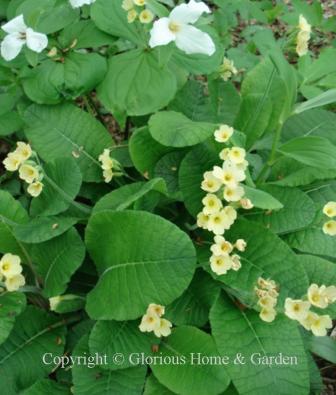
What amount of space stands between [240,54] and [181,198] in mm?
965

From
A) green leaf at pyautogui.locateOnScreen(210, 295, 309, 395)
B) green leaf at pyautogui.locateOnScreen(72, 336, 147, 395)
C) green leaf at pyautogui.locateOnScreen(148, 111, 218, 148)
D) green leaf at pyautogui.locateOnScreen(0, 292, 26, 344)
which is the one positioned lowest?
green leaf at pyautogui.locateOnScreen(72, 336, 147, 395)

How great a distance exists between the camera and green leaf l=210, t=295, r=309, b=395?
168 cm

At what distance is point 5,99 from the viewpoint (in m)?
2.15

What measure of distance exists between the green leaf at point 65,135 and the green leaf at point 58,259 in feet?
1.14

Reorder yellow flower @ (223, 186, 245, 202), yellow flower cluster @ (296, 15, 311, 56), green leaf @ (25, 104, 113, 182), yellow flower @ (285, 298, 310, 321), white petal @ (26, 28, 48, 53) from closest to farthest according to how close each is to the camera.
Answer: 1. yellow flower @ (285, 298, 310, 321)
2. yellow flower @ (223, 186, 245, 202)
3. white petal @ (26, 28, 48, 53)
4. yellow flower cluster @ (296, 15, 311, 56)
5. green leaf @ (25, 104, 113, 182)

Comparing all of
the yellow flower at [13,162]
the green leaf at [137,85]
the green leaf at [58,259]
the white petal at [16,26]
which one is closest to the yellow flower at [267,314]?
the green leaf at [58,259]

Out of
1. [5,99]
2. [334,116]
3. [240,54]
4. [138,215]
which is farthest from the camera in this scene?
[240,54]

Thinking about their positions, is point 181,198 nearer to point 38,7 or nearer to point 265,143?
point 265,143

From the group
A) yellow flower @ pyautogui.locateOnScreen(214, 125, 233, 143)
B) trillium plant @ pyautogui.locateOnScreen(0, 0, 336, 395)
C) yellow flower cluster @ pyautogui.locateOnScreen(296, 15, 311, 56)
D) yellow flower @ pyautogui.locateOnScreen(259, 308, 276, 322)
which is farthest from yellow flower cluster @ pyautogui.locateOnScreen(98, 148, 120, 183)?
yellow flower cluster @ pyautogui.locateOnScreen(296, 15, 311, 56)

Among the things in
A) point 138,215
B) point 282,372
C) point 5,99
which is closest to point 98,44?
point 5,99

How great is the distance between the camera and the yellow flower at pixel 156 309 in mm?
1698

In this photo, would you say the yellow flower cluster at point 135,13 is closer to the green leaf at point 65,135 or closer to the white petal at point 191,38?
the white petal at point 191,38

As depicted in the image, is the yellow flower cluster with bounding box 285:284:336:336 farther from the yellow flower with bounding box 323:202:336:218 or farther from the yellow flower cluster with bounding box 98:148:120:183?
the yellow flower cluster with bounding box 98:148:120:183

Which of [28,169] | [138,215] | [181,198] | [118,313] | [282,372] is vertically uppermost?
[28,169]
